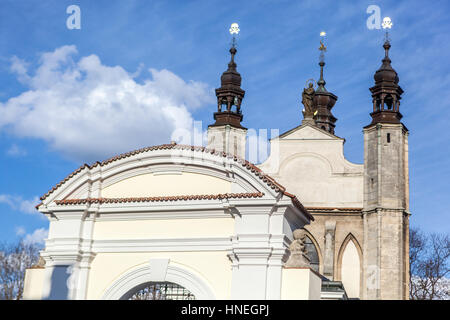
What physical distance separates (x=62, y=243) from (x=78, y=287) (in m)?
1.13

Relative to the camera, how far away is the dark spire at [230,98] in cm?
4215

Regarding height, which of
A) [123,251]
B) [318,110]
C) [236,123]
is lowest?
[123,251]

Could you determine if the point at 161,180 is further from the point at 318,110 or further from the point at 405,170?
the point at 318,110

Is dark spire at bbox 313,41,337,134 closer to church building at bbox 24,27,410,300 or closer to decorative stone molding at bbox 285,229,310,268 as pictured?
church building at bbox 24,27,410,300

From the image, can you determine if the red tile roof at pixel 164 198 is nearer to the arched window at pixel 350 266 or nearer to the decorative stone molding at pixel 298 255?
the decorative stone molding at pixel 298 255

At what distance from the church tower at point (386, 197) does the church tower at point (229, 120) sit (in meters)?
7.21

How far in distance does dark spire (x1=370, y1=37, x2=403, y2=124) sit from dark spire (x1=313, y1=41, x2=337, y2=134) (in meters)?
9.89

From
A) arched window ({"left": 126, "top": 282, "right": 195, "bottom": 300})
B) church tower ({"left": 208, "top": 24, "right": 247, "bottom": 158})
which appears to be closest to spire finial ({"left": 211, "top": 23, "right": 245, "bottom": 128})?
church tower ({"left": 208, "top": 24, "right": 247, "bottom": 158})

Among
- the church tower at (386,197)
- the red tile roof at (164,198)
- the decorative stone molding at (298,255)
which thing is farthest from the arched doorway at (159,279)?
the church tower at (386,197)

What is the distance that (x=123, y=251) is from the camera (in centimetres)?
1692

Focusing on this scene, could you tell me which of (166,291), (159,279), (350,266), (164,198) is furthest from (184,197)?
(350,266)

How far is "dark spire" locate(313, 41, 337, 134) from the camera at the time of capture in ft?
172

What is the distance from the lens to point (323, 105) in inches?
2132
